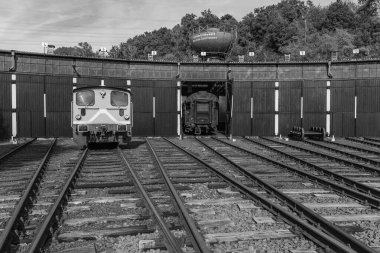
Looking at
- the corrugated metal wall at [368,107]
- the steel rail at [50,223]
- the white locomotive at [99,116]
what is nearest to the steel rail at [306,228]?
→ the steel rail at [50,223]

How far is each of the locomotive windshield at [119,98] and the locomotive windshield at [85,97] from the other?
0.77 metres

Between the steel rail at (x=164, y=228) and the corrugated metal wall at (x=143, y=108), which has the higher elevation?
the corrugated metal wall at (x=143, y=108)

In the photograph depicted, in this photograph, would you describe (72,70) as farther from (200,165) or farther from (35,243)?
(35,243)

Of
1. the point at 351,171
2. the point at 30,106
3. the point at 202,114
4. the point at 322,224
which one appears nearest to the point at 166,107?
the point at 202,114

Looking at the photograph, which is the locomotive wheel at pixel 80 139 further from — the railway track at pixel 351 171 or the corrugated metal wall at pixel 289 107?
the corrugated metal wall at pixel 289 107

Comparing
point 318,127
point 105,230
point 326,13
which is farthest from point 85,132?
point 326,13

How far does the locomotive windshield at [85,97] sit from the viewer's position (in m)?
15.0

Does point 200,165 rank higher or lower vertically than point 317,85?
lower

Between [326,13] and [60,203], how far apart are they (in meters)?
74.6

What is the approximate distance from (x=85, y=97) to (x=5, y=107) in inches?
322

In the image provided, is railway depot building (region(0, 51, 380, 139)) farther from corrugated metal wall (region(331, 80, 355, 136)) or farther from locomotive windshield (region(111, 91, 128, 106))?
locomotive windshield (region(111, 91, 128, 106))

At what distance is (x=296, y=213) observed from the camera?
21.1 feet

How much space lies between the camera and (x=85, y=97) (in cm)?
1505

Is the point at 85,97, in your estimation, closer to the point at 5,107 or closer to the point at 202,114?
the point at 5,107
